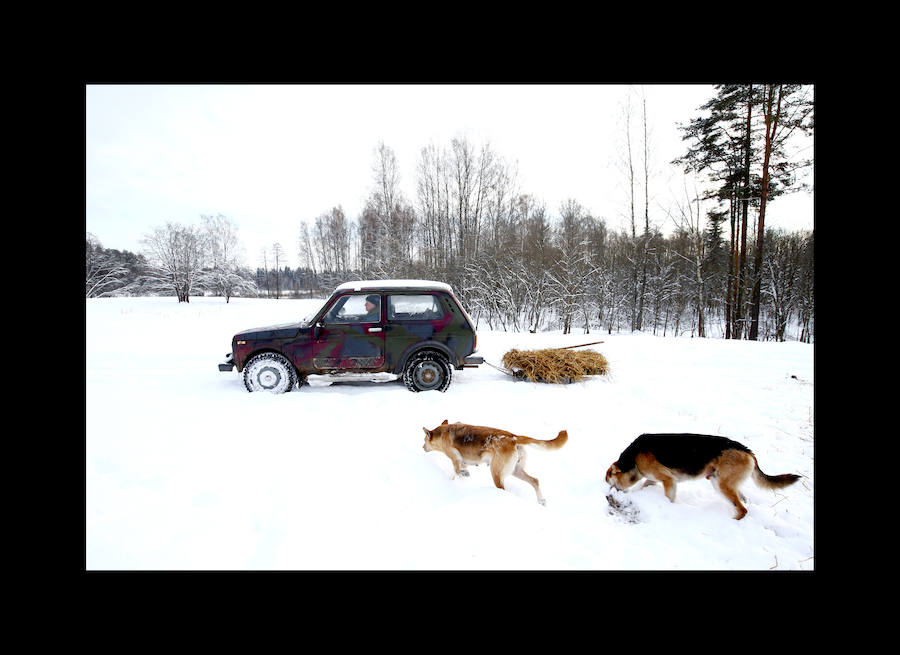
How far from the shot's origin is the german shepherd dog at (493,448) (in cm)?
256

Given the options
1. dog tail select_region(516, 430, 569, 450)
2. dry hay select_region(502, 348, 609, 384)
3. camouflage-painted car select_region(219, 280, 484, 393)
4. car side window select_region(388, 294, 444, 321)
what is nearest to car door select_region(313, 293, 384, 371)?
camouflage-painted car select_region(219, 280, 484, 393)

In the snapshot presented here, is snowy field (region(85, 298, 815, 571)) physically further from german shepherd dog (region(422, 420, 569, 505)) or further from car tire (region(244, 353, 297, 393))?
car tire (region(244, 353, 297, 393))

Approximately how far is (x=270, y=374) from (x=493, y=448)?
401cm

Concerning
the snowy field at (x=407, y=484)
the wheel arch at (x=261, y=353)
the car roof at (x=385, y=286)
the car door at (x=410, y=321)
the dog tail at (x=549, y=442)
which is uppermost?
the car roof at (x=385, y=286)

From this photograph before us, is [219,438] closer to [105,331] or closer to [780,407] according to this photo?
[780,407]

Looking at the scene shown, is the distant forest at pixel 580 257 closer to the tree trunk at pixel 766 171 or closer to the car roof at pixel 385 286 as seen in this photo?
the tree trunk at pixel 766 171

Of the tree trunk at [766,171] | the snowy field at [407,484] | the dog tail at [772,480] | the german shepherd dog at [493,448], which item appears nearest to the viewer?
Answer: the snowy field at [407,484]

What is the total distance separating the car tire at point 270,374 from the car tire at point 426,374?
1.83 metres

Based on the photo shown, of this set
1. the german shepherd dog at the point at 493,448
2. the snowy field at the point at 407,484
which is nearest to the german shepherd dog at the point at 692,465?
the snowy field at the point at 407,484

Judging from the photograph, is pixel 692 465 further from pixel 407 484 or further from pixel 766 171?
pixel 766 171

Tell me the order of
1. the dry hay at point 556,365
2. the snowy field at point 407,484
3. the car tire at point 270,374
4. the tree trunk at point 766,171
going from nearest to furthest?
the snowy field at point 407,484 → the car tire at point 270,374 → the dry hay at point 556,365 → the tree trunk at point 766,171

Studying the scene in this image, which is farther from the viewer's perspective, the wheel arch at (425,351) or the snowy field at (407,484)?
the wheel arch at (425,351)

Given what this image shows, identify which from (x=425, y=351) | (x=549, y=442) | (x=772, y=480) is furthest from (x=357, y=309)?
(x=772, y=480)

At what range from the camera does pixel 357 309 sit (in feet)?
17.4
